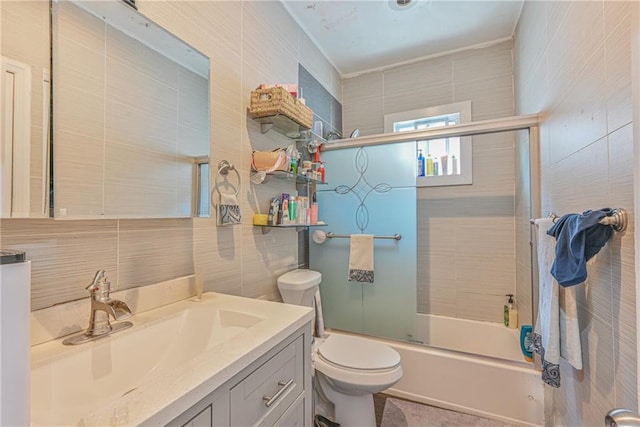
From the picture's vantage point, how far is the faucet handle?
81 cm

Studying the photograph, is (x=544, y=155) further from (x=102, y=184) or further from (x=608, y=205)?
(x=102, y=184)

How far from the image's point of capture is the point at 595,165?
980 millimetres

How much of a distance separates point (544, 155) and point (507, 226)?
2.77ft

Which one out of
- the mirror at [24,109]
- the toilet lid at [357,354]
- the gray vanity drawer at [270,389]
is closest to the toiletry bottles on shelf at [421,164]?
the toilet lid at [357,354]

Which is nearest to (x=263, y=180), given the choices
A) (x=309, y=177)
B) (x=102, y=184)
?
(x=309, y=177)

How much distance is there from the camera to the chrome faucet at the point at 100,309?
2.65 ft

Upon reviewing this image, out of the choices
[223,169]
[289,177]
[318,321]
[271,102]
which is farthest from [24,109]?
[318,321]

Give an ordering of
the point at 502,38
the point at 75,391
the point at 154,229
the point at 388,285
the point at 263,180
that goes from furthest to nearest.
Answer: the point at 502,38 → the point at 388,285 → the point at 263,180 → the point at 154,229 → the point at 75,391

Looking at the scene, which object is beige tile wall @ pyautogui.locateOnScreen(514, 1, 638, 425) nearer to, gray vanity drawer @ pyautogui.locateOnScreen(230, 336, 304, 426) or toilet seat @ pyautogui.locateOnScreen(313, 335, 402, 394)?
toilet seat @ pyautogui.locateOnScreen(313, 335, 402, 394)

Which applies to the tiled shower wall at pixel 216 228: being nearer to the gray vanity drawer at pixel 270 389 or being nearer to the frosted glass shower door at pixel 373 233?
the frosted glass shower door at pixel 373 233

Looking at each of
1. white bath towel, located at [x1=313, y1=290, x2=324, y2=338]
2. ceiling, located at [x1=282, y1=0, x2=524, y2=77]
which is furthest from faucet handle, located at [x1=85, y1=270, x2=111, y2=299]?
ceiling, located at [x1=282, y1=0, x2=524, y2=77]

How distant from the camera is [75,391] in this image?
671 mm

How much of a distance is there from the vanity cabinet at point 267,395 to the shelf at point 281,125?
1126mm

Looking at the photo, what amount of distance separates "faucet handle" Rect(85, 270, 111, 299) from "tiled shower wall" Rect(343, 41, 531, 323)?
2279 mm
